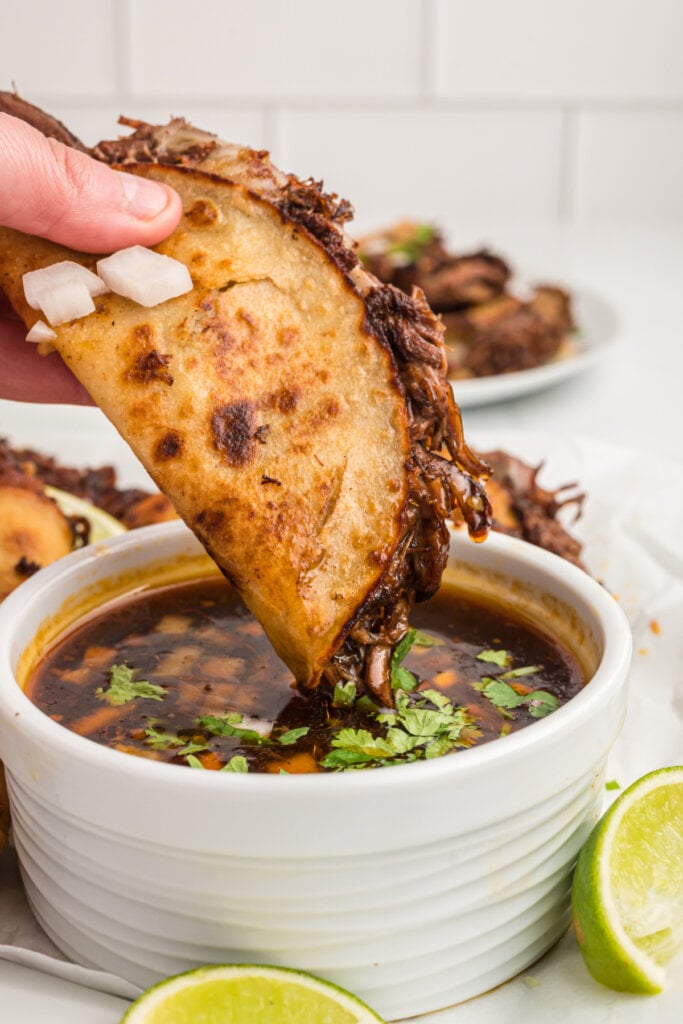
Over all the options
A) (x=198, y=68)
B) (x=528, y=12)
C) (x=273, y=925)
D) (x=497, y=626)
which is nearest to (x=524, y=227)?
(x=528, y=12)

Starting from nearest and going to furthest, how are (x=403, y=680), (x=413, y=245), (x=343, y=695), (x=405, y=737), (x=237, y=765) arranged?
(x=237, y=765)
(x=405, y=737)
(x=343, y=695)
(x=403, y=680)
(x=413, y=245)

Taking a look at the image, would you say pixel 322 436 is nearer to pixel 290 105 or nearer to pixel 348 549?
pixel 348 549

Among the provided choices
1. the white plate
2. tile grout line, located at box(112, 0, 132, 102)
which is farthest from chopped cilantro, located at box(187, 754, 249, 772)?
tile grout line, located at box(112, 0, 132, 102)

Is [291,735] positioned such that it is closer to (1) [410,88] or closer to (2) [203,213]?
(2) [203,213]

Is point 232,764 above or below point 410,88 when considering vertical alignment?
above

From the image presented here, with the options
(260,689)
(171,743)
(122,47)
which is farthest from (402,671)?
(122,47)

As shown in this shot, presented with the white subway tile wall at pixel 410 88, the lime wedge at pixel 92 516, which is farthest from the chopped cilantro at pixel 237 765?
the white subway tile wall at pixel 410 88

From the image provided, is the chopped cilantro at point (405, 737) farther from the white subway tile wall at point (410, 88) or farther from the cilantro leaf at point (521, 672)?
the white subway tile wall at point (410, 88)
